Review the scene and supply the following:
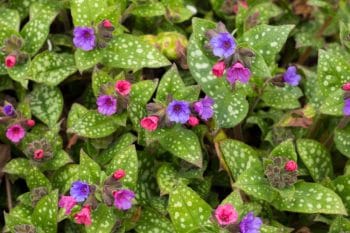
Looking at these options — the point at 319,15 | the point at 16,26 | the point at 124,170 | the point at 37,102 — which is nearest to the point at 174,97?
the point at 124,170

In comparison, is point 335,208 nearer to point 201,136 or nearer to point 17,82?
point 201,136

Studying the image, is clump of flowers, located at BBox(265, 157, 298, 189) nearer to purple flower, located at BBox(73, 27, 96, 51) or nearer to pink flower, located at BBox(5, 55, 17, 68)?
purple flower, located at BBox(73, 27, 96, 51)

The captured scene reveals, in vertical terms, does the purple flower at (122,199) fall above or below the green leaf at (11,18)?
below


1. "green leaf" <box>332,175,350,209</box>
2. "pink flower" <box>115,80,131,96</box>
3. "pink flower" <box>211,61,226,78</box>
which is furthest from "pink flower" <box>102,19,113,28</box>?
"green leaf" <box>332,175,350,209</box>

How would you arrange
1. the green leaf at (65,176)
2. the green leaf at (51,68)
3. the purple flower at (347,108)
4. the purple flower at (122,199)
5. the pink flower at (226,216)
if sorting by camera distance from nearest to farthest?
1. the pink flower at (226,216)
2. the purple flower at (122,199)
3. the purple flower at (347,108)
4. the green leaf at (65,176)
5. the green leaf at (51,68)

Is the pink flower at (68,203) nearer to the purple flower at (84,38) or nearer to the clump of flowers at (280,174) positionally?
the purple flower at (84,38)

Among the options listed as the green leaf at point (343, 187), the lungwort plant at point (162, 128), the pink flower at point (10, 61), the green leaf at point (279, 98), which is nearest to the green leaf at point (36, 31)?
the lungwort plant at point (162, 128)

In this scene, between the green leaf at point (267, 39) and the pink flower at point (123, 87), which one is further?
the green leaf at point (267, 39)
